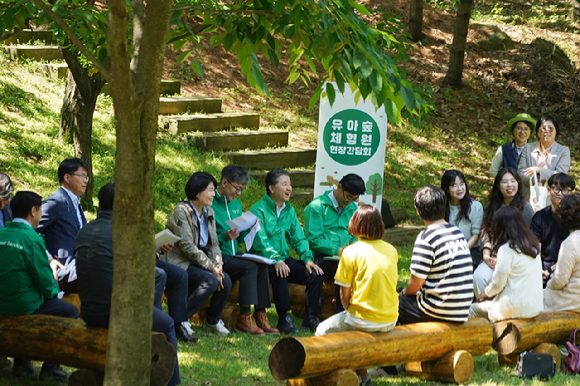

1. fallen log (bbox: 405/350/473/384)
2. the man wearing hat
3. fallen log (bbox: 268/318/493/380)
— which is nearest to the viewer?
fallen log (bbox: 268/318/493/380)

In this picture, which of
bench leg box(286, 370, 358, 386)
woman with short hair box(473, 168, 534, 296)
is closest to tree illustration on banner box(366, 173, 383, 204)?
woman with short hair box(473, 168, 534, 296)

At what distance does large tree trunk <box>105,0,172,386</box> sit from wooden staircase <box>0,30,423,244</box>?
669cm

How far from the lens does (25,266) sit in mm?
4453

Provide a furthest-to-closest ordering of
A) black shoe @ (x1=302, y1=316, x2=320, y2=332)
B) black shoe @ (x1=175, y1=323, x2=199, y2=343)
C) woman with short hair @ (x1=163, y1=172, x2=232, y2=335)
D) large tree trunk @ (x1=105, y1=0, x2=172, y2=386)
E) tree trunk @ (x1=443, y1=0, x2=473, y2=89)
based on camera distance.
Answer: tree trunk @ (x1=443, y1=0, x2=473, y2=89) < black shoe @ (x1=302, y1=316, x2=320, y2=332) < woman with short hair @ (x1=163, y1=172, x2=232, y2=335) < black shoe @ (x1=175, y1=323, x2=199, y2=343) < large tree trunk @ (x1=105, y1=0, x2=172, y2=386)

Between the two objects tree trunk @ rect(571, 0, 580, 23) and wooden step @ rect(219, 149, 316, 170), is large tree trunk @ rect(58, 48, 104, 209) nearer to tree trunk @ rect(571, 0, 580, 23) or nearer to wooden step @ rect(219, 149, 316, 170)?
wooden step @ rect(219, 149, 316, 170)

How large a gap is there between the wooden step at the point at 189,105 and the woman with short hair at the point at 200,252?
17.3ft

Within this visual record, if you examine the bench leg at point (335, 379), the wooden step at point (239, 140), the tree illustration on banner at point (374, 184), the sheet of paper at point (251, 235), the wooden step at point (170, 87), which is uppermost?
the wooden step at point (170, 87)

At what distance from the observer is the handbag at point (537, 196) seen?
7.29 m

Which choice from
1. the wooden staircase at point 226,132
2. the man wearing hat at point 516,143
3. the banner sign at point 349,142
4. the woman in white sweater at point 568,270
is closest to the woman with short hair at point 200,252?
the banner sign at point 349,142

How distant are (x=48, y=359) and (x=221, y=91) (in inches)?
350

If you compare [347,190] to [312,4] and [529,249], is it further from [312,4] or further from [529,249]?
[312,4]

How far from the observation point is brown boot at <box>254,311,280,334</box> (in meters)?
6.45

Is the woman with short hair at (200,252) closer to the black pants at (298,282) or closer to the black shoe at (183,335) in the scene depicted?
the black shoe at (183,335)

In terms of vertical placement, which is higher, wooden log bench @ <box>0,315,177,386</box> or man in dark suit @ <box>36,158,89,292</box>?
man in dark suit @ <box>36,158,89,292</box>
